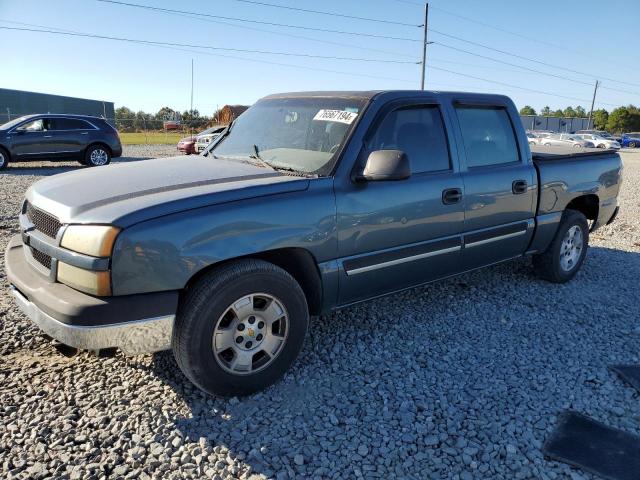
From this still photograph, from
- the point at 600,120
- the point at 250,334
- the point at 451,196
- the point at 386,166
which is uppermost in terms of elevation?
the point at 600,120

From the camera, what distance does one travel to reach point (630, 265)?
19.9ft

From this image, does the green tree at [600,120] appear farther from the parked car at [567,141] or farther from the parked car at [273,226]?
the parked car at [273,226]

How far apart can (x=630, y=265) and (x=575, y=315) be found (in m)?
2.22

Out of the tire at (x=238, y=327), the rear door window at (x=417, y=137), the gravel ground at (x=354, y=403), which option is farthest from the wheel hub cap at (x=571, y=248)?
the tire at (x=238, y=327)

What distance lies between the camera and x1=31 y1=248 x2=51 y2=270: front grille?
2.82 meters

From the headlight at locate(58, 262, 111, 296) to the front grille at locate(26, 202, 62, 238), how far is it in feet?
0.91

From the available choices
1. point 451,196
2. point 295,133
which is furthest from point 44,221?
point 451,196

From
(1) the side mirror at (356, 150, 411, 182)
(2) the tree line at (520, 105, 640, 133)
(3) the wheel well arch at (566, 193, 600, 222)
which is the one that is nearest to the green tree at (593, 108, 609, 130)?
(2) the tree line at (520, 105, 640, 133)

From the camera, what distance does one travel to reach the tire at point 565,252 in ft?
16.6

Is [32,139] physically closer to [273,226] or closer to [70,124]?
[70,124]

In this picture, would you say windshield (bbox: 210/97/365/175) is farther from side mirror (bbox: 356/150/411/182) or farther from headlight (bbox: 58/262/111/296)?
headlight (bbox: 58/262/111/296)

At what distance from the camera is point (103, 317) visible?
98.0 inches

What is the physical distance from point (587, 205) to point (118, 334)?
509 centimetres

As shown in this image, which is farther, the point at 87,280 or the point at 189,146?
the point at 189,146
